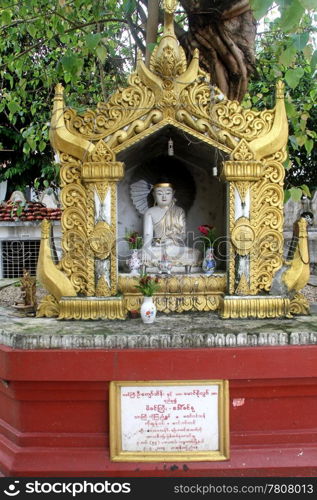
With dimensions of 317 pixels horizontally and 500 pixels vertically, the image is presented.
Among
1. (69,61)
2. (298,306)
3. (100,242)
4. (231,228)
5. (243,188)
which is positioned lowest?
(298,306)

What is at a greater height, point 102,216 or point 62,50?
point 62,50

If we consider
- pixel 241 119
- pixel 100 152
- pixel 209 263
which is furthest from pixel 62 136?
pixel 209 263


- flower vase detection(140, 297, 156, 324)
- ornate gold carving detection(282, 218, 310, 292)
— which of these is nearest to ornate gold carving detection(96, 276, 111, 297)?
flower vase detection(140, 297, 156, 324)

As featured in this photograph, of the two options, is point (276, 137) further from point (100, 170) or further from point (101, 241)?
point (101, 241)

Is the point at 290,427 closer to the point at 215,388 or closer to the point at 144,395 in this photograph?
the point at 215,388

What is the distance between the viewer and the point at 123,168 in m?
4.41

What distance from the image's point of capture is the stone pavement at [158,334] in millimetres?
3686

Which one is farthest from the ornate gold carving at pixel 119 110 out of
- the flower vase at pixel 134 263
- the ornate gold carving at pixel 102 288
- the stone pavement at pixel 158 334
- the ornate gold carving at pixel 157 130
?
the stone pavement at pixel 158 334

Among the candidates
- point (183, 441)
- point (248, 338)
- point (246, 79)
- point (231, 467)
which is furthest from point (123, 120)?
point (231, 467)

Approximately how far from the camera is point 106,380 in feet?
11.8

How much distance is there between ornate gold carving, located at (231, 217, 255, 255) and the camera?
4.35 metres

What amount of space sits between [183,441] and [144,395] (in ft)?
1.55

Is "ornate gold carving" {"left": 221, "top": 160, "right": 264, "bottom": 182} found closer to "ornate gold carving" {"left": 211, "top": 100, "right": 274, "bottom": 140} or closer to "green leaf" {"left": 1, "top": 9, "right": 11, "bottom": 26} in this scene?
"ornate gold carving" {"left": 211, "top": 100, "right": 274, "bottom": 140}

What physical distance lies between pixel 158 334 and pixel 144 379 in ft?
1.21
